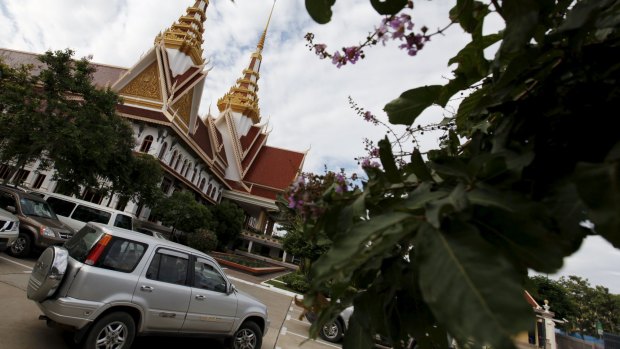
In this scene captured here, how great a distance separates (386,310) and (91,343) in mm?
4087

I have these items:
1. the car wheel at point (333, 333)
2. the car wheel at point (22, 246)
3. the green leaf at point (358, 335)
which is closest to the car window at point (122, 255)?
the green leaf at point (358, 335)

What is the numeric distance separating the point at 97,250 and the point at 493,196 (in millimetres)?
4499

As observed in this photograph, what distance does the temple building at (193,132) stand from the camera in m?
22.3

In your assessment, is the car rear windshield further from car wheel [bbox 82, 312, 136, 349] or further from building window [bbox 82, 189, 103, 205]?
building window [bbox 82, 189, 103, 205]

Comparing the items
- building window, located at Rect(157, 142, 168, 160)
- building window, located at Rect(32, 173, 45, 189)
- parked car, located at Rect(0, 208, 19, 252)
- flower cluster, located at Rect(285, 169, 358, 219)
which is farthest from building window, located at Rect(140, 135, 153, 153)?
flower cluster, located at Rect(285, 169, 358, 219)

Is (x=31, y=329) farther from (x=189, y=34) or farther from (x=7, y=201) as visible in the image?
(x=189, y=34)

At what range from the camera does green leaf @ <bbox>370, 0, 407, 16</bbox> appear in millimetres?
864

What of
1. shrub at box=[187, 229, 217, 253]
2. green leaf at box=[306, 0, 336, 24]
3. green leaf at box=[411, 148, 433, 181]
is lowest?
green leaf at box=[411, 148, 433, 181]

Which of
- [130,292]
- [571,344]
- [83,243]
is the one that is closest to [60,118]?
[83,243]

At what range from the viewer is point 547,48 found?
798 mm

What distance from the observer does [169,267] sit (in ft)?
15.0

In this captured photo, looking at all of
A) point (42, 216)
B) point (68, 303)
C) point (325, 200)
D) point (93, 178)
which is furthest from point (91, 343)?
point (93, 178)

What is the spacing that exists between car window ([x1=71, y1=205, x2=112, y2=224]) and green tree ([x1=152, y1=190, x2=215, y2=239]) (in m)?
8.55

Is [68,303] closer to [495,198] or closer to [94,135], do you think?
[495,198]
